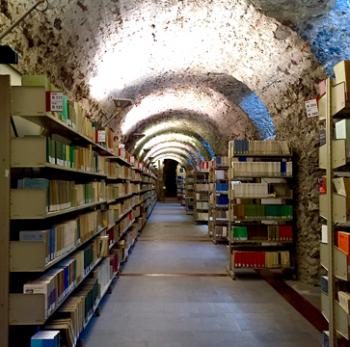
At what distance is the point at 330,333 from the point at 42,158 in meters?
2.57

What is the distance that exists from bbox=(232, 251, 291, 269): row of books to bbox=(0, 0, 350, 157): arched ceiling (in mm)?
2416

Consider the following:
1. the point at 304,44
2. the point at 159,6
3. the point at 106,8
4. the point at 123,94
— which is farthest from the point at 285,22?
the point at 123,94

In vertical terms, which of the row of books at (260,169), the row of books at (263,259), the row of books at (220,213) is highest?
the row of books at (260,169)

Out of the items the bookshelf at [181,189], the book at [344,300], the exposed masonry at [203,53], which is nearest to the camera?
the book at [344,300]

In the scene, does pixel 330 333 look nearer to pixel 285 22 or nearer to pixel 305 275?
pixel 305 275

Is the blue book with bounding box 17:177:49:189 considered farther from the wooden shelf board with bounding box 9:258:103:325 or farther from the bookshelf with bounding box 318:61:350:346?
the bookshelf with bounding box 318:61:350:346

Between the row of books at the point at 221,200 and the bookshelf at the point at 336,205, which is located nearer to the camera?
the bookshelf at the point at 336,205

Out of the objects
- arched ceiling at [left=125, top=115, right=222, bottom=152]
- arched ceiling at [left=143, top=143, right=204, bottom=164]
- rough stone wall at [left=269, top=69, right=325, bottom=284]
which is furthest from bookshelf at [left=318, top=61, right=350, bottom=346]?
arched ceiling at [left=143, top=143, right=204, bottom=164]

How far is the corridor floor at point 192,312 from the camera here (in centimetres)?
379

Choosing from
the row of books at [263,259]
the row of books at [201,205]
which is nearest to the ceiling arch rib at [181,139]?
the row of books at [201,205]

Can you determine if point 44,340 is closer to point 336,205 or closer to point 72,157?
point 72,157

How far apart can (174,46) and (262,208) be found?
9.82 ft

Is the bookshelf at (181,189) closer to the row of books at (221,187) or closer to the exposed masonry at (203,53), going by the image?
the row of books at (221,187)

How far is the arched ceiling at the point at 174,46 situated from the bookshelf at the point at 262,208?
986mm
